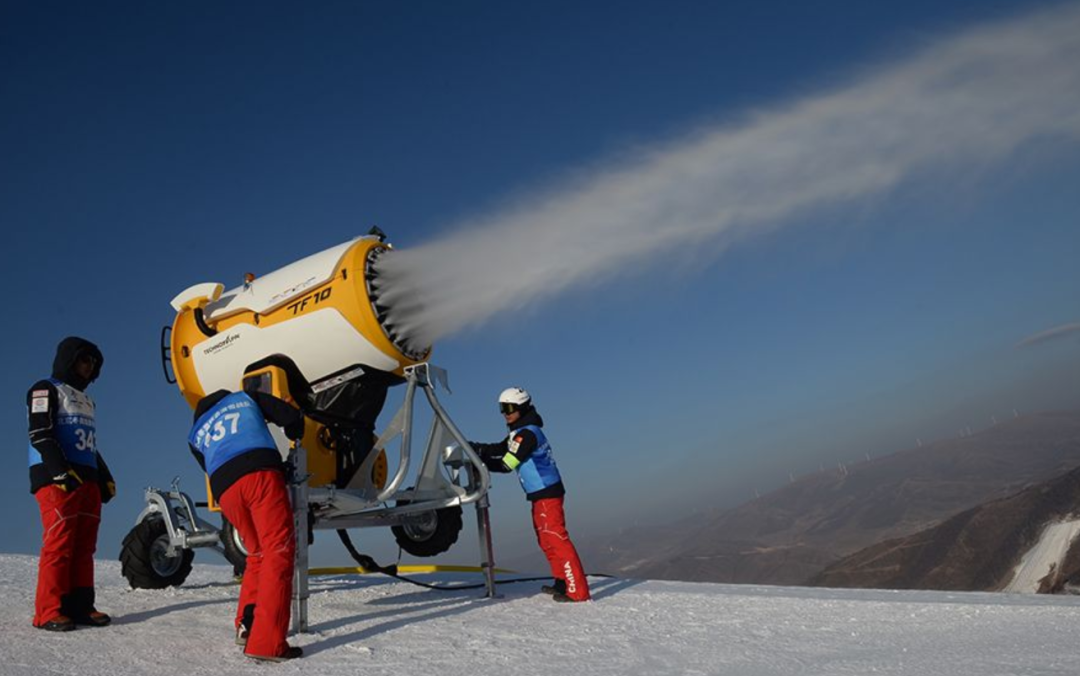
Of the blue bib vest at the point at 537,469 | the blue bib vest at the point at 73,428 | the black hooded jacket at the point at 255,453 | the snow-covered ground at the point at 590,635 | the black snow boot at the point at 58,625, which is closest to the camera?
the snow-covered ground at the point at 590,635

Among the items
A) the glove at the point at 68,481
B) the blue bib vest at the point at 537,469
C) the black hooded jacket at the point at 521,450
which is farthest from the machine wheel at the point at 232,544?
the blue bib vest at the point at 537,469

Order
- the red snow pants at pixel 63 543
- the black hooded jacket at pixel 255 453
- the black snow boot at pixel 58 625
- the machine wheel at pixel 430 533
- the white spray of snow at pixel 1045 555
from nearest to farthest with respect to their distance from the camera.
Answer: the black hooded jacket at pixel 255 453
the black snow boot at pixel 58 625
the red snow pants at pixel 63 543
the machine wheel at pixel 430 533
the white spray of snow at pixel 1045 555

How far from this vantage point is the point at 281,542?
17.8 feet

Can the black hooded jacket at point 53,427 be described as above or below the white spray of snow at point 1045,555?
above

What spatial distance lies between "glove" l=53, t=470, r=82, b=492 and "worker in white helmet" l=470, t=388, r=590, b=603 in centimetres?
361

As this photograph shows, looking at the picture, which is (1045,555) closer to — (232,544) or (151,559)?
(232,544)

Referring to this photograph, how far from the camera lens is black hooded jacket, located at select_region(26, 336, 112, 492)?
6281mm

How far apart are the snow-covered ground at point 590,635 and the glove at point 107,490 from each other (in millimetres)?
1041

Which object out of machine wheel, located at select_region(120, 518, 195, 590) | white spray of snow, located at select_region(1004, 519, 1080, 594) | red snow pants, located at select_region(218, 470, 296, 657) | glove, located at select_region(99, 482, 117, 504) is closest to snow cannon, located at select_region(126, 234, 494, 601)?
machine wheel, located at select_region(120, 518, 195, 590)

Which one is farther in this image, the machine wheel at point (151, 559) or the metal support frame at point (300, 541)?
the machine wheel at point (151, 559)

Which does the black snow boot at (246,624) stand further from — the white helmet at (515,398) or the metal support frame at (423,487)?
the white helmet at (515,398)

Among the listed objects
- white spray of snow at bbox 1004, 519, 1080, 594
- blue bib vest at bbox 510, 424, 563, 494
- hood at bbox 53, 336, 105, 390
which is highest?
hood at bbox 53, 336, 105, 390

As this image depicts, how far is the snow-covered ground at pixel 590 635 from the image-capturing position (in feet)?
16.0

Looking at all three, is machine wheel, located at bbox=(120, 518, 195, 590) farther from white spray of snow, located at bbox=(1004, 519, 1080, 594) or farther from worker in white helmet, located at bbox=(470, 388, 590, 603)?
white spray of snow, located at bbox=(1004, 519, 1080, 594)
